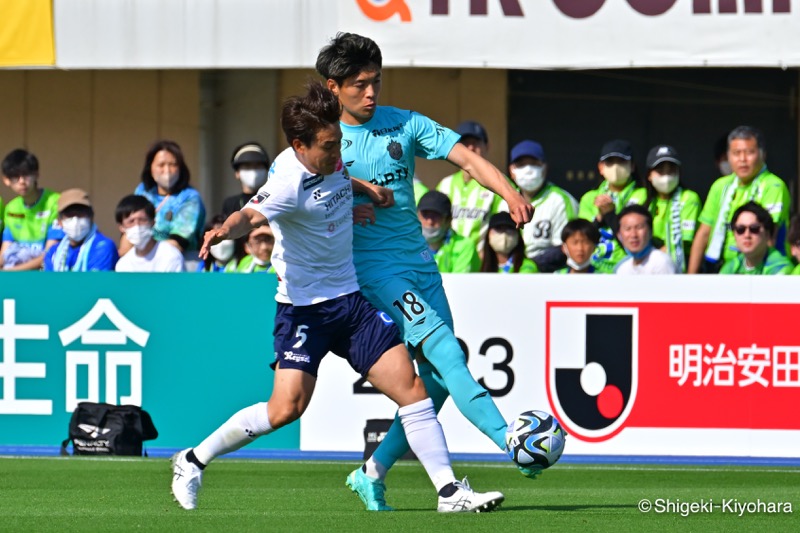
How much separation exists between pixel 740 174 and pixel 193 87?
20.9ft

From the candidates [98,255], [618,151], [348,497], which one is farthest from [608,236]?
[348,497]

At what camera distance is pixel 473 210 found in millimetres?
12234

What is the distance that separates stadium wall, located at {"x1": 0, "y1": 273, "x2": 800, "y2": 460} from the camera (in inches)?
428

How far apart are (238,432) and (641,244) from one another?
200 inches

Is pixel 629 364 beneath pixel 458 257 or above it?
beneath

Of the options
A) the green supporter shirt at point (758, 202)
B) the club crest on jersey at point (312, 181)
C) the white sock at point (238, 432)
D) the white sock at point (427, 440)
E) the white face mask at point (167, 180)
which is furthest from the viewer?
the white face mask at point (167, 180)

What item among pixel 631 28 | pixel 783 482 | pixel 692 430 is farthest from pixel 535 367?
pixel 631 28

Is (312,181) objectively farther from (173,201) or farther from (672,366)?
(173,201)

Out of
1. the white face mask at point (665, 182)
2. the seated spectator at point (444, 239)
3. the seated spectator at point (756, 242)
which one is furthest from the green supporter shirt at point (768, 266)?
the seated spectator at point (444, 239)

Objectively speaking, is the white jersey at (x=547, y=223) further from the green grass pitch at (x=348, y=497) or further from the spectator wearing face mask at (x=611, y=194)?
the green grass pitch at (x=348, y=497)

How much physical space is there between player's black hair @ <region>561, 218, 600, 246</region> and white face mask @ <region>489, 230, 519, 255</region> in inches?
16.2

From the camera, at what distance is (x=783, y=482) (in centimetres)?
948

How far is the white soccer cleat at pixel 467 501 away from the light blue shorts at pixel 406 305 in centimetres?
76

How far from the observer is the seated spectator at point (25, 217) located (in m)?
12.8
